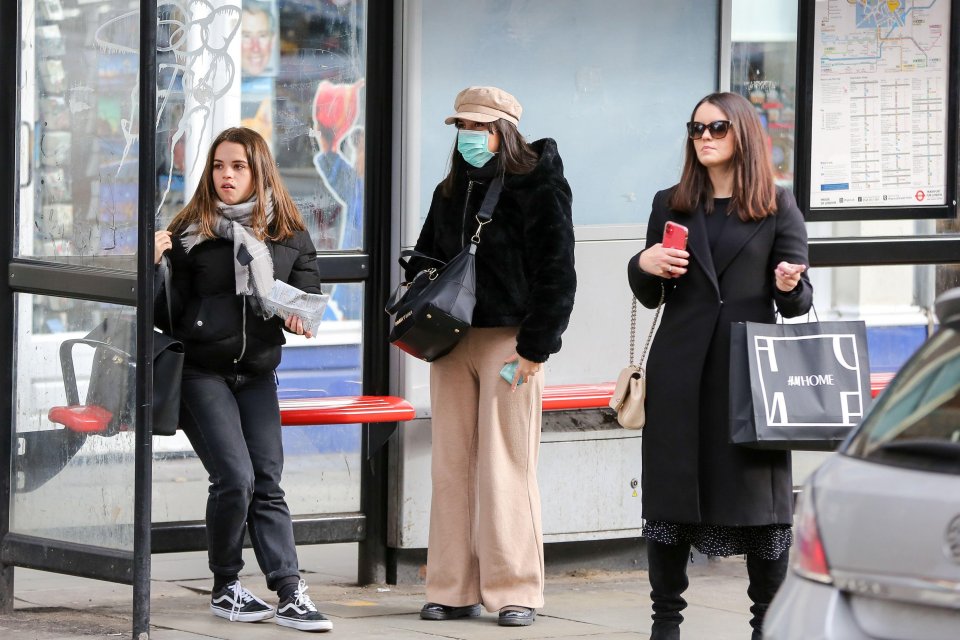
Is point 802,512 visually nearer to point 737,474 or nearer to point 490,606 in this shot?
point 737,474

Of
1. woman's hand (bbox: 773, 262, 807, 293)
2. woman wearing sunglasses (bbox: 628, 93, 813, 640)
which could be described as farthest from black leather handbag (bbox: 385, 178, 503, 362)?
woman's hand (bbox: 773, 262, 807, 293)

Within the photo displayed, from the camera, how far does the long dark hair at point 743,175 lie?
516 cm

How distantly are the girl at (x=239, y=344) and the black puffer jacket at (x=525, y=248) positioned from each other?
62 cm

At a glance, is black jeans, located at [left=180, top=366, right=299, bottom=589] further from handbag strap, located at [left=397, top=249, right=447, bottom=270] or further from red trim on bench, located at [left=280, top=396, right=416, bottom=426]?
handbag strap, located at [left=397, top=249, right=447, bottom=270]

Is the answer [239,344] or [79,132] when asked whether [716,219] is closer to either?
[239,344]

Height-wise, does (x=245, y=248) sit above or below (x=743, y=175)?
below

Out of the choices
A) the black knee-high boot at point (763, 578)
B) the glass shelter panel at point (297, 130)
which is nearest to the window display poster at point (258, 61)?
the glass shelter panel at point (297, 130)

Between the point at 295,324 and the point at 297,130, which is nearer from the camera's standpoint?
the point at 295,324

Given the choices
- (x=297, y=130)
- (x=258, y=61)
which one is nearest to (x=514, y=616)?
(x=297, y=130)

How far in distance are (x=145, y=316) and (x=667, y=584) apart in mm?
1936

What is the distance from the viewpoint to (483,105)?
5.86 meters

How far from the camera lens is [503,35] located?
6793 millimetres

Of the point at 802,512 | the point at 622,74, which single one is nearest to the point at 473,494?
the point at 622,74

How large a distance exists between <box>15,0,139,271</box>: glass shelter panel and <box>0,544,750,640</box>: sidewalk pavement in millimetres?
1362
